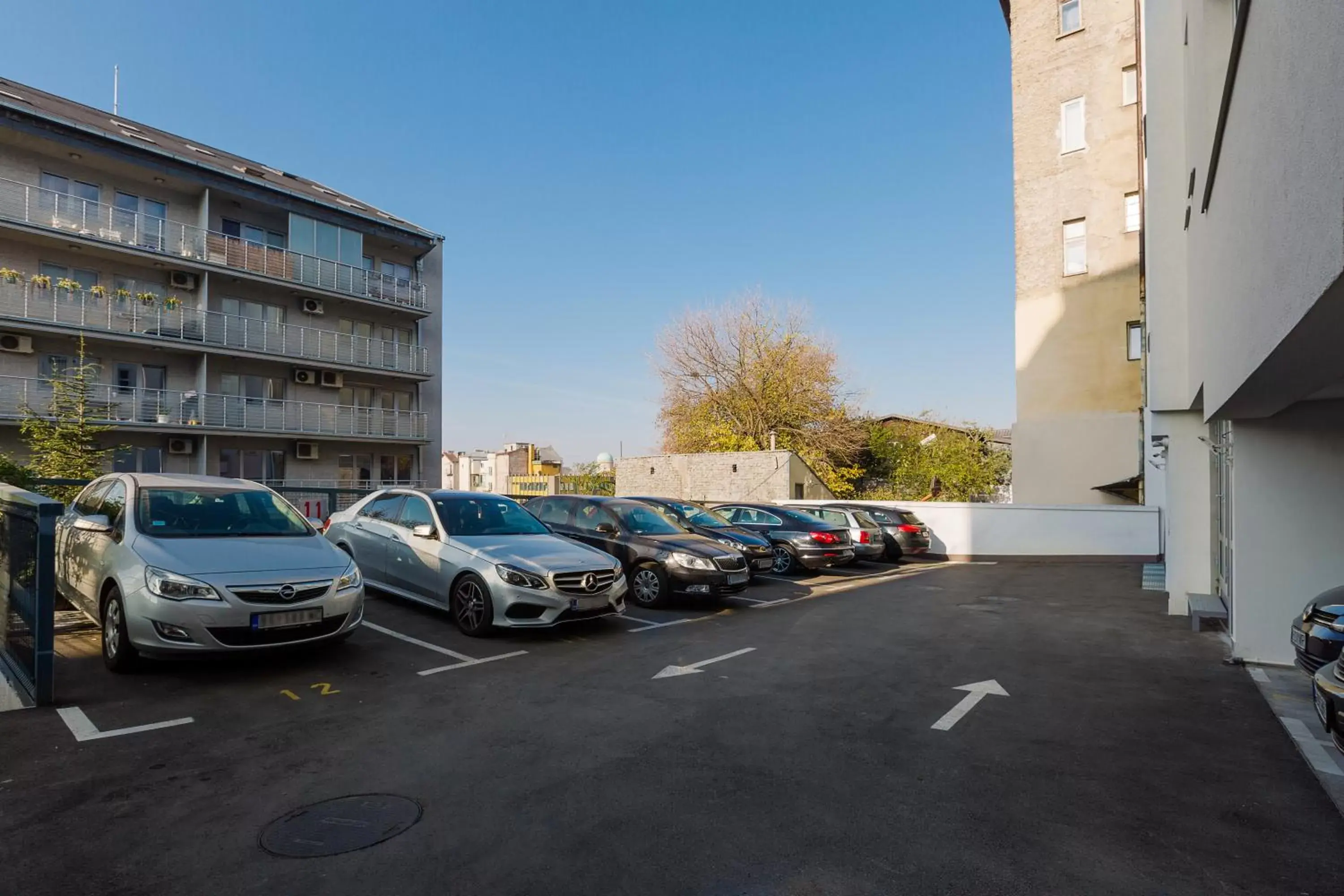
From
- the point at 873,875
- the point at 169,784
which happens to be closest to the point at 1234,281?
the point at 873,875

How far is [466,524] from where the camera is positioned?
8.97m

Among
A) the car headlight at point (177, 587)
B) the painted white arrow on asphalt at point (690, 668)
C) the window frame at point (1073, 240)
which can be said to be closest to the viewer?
the car headlight at point (177, 587)

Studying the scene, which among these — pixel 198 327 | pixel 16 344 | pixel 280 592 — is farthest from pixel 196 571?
pixel 198 327

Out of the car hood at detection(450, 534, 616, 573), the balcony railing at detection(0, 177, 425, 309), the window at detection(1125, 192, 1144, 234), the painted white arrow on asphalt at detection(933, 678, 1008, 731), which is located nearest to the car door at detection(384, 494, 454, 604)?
the car hood at detection(450, 534, 616, 573)

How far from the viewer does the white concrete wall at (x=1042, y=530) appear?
1906 centimetres

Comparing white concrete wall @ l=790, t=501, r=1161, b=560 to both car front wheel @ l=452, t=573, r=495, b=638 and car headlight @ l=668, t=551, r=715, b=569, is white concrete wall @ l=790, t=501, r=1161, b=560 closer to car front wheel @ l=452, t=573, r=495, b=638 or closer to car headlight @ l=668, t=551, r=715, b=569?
car headlight @ l=668, t=551, r=715, b=569

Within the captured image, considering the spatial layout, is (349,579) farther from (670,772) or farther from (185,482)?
(670,772)

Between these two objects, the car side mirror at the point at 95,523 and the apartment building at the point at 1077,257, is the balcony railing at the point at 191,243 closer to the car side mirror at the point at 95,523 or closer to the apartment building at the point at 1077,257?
the car side mirror at the point at 95,523

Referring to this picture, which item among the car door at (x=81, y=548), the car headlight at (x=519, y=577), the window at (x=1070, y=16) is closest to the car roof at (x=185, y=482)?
the car door at (x=81, y=548)

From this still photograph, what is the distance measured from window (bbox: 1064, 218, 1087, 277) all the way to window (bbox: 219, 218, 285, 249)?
26.0 m

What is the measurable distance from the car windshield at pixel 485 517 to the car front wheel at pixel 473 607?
28.5 inches

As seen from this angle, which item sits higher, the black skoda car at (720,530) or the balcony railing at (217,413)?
the balcony railing at (217,413)

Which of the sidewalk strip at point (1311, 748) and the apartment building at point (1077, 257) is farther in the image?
the apartment building at point (1077, 257)

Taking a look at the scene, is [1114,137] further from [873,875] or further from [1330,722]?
[873,875]
